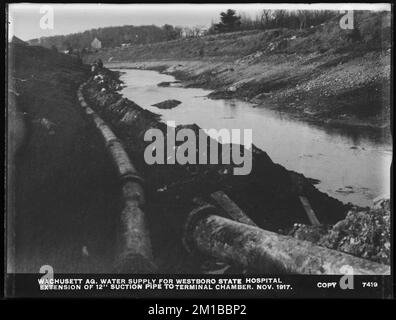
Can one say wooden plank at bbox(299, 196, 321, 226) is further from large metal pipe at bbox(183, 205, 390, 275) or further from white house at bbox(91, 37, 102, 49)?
white house at bbox(91, 37, 102, 49)

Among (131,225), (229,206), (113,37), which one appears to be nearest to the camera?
(131,225)

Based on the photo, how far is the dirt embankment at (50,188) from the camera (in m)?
4.62

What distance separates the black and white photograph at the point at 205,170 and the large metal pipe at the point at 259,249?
1cm

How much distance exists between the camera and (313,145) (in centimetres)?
473

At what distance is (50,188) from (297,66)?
9.28 feet

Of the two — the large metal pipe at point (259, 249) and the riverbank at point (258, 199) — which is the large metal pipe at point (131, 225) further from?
the large metal pipe at point (259, 249)

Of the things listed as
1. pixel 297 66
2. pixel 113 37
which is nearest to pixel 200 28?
pixel 113 37

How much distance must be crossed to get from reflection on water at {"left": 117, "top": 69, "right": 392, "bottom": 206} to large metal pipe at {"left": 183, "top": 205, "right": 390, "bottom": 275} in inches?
23.6

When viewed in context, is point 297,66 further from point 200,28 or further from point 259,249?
point 259,249

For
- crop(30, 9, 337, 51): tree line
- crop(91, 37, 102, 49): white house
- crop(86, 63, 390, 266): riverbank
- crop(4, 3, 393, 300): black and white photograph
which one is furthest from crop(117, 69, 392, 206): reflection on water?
crop(91, 37, 102, 49): white house

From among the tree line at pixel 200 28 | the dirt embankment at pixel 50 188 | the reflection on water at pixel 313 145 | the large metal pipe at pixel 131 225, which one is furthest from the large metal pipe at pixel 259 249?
the tree line at pixel 200 28

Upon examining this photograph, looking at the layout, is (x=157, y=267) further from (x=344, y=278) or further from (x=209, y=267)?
(x=344, y=278)

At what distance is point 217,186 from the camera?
4.72 meters

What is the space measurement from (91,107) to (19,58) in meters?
0.85
